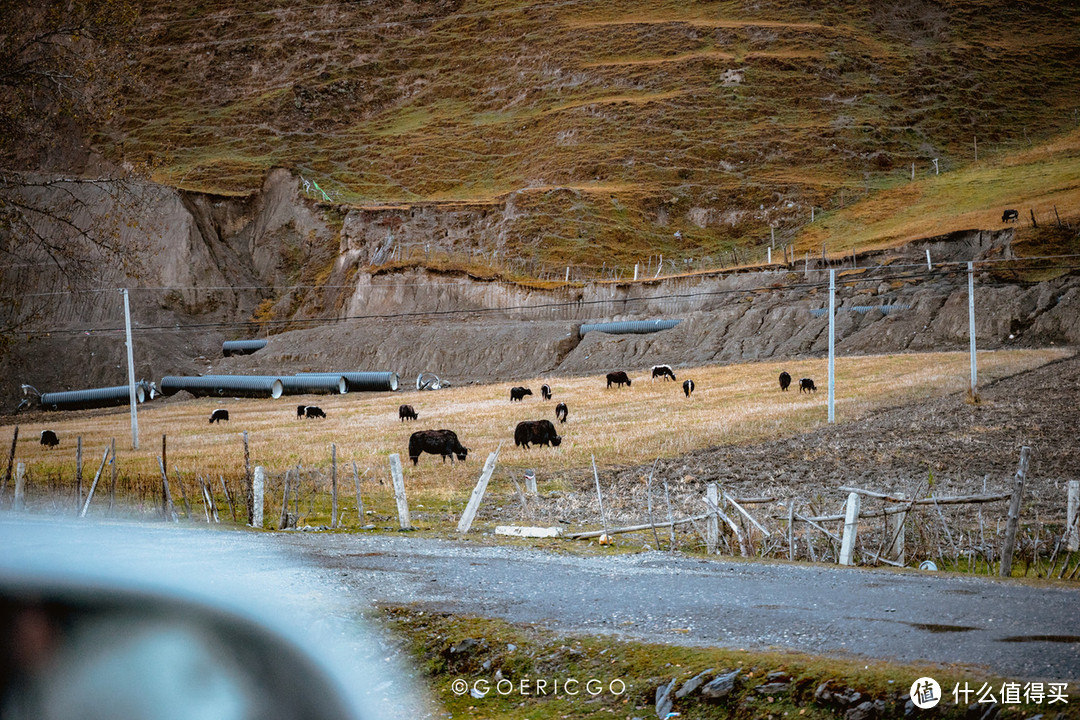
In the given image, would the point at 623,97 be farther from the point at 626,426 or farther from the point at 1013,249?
the point at 626,426

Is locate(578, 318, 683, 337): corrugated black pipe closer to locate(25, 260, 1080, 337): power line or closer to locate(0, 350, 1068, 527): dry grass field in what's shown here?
locate(25, 260, 1080, 337): power line

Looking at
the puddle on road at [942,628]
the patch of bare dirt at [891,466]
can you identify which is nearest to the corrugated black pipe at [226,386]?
the patch of bare dirt at [891,466]

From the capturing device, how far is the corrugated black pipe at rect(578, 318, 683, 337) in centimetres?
7256

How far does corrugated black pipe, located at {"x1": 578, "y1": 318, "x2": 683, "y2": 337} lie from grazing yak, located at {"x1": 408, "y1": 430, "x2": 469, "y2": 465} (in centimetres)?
4413

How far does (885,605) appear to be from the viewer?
10914 mm

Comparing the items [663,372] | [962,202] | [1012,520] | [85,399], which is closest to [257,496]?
[1012,520]

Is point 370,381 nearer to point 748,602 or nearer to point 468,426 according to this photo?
point 468,426

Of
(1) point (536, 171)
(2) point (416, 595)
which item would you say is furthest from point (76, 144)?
(2) point (416, 595)

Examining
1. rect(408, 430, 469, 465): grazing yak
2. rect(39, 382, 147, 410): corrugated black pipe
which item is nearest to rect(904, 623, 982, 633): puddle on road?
rect(408, 430, 469, 465): grazing yak

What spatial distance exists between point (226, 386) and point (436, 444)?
4310 centimetres

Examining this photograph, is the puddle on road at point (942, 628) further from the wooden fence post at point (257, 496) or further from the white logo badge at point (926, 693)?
the wooden fence post at point (257, 496)

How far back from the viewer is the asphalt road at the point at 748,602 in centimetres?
910

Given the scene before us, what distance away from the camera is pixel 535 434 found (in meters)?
32.2

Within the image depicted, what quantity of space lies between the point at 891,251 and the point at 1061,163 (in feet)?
106
